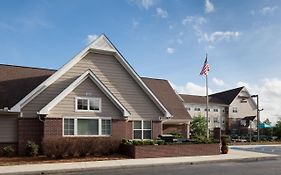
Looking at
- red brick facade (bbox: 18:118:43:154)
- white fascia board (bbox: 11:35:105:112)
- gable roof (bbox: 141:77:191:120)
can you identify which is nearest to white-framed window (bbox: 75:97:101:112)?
white fascia board (bbox: 11:35:105:112)

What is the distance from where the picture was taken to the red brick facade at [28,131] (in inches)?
834

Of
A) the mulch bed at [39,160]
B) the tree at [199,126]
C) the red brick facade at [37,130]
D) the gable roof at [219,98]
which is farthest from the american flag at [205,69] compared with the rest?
the gable roof at [219,98]

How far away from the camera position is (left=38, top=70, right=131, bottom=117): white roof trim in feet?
67.7

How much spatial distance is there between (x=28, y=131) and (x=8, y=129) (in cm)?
122

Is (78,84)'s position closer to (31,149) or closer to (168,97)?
(31,149)

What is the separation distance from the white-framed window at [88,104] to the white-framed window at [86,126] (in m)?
0.61

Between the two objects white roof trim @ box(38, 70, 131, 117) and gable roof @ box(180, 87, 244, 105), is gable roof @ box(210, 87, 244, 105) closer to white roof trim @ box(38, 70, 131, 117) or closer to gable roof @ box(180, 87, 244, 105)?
gable roof @ box(180, 87, 244, 105)

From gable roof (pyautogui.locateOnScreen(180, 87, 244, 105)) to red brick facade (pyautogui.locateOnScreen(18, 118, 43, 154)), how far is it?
4853 centimetres

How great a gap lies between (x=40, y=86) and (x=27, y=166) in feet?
→ 22.4

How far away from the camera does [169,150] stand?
21859 millimetres

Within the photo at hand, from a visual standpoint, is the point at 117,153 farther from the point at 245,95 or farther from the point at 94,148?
the point at 245,95

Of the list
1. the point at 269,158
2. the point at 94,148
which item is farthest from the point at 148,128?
the point at 269,158

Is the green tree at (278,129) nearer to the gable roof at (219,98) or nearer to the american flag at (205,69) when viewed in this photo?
the gable roof at (219,98)

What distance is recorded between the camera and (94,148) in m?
20.5
